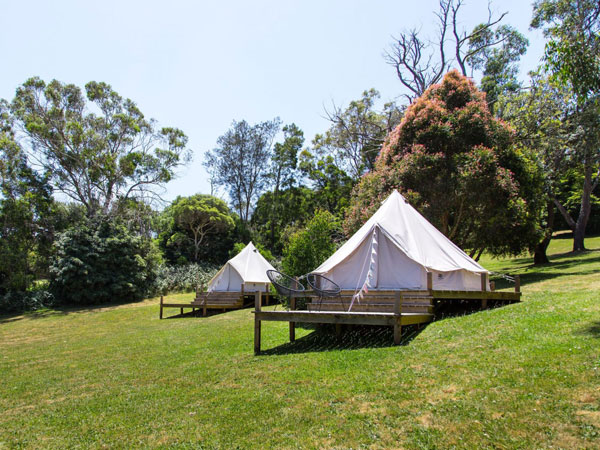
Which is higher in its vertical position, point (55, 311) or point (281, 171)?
point (281, 171)

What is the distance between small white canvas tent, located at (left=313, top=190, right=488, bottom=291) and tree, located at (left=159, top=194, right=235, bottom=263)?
25.4 metres

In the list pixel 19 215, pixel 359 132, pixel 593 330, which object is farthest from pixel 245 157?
pixel 593 330

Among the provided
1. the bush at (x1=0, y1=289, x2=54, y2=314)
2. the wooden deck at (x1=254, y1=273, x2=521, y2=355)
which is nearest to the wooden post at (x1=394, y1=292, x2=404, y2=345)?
the wooden deck at (x1=254, y1=273, x2=521, y2=355)

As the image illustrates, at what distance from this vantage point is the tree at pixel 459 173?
48.6 feet

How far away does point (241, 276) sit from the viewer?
20.2m

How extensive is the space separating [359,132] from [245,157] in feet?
43.2

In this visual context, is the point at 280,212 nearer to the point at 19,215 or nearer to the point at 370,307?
the point at 19,215

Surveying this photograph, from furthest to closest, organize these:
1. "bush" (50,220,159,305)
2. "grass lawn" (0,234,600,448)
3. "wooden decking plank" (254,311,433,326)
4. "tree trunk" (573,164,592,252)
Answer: "bush" (50,220,159,305), "tree trunk" (573,164,592,252), "wooden decking plank" (254,311,433,326), "grass lawn" (0,234,600,448)

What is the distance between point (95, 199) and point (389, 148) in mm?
21667

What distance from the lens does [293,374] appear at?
574 centimetres

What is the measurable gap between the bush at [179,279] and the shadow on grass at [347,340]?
65.2 feet

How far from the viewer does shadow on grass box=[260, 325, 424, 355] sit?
7203 millimetres

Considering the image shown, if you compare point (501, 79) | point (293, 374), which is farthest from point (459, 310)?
point (501, 79)

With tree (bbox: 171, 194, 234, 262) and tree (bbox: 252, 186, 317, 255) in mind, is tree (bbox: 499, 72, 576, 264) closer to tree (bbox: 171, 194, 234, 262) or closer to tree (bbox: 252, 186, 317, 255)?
tree (bbox: 252, 186, 317, 255)
